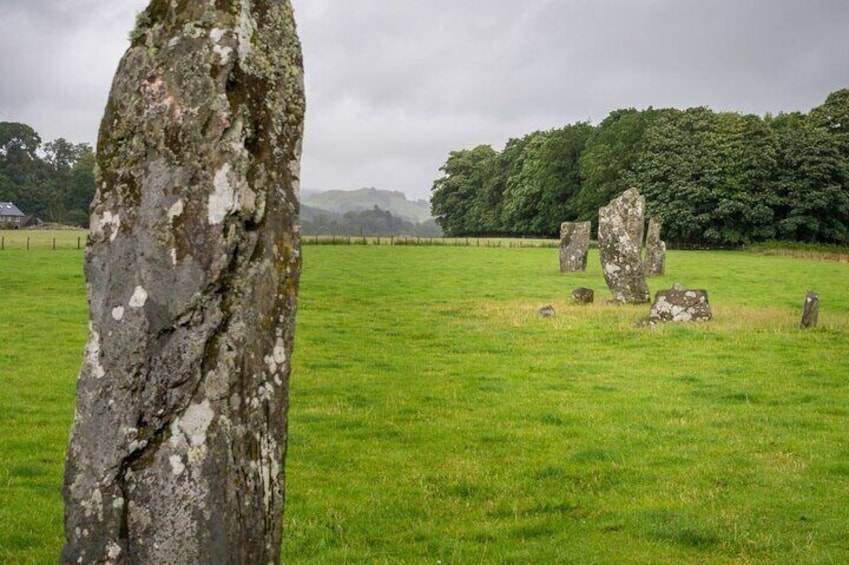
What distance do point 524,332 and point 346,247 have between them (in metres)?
47.9

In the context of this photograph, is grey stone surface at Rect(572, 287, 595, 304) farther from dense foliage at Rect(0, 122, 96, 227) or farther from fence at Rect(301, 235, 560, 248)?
dense foliage at Rect(0, 122, 96, 227)

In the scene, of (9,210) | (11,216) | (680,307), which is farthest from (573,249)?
(9,210)

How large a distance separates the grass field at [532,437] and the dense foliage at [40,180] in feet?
346

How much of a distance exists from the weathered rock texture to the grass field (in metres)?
0.56

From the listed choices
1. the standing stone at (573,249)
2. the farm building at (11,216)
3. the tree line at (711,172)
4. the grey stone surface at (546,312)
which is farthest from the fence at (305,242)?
the grey stone surface at (546,312)

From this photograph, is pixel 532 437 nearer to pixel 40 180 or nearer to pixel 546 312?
pixel 546 312

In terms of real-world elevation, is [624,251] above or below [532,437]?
above

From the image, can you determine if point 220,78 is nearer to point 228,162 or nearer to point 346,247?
point 228,162

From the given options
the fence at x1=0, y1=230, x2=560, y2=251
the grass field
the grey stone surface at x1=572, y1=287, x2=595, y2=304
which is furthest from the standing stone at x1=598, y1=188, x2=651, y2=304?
the fence at x1=0, y1=230, x2=560, y2=251

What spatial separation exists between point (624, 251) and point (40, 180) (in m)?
127

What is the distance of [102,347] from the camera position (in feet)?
15.2

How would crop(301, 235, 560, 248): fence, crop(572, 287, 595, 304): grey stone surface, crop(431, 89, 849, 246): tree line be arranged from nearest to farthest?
crop(572, 287, 595, 304): grey stone surface → crop(301, 235, 560, 248): fence → crop(431, 89, 849, 246): tree line

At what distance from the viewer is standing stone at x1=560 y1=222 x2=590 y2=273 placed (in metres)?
44.2

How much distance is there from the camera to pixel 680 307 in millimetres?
23438
